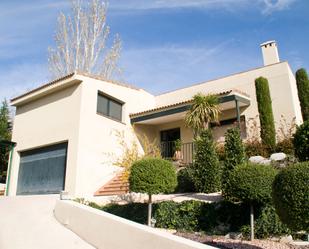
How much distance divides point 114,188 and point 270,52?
40.6ft

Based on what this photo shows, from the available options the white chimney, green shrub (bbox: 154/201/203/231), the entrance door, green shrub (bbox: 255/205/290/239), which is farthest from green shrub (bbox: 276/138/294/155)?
green shrub (bbox: 255/205/290/239)

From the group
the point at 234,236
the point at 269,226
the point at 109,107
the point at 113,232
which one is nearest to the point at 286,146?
the point at 269,226

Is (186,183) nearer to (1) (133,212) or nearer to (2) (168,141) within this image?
(1) (133,212)

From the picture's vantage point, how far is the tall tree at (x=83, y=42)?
25.3 meters

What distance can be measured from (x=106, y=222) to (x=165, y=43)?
1123 cm

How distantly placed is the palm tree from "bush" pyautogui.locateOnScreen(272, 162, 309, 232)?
939cm

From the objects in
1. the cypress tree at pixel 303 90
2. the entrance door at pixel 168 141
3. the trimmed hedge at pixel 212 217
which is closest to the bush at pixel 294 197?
the trimmed hedge at pixel 212 217

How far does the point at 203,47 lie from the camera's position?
1248 centimetres

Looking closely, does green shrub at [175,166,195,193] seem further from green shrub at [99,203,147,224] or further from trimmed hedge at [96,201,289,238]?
trimmed hedge at [96,201,289,238]

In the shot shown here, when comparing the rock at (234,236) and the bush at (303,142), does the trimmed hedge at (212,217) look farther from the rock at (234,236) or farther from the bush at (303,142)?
the bush at (303,142)

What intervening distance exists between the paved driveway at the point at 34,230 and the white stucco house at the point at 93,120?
343cm

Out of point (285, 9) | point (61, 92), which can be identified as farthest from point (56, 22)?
point (285, 9)

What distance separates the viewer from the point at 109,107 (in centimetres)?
1619

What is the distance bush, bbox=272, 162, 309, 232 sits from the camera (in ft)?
13.6
